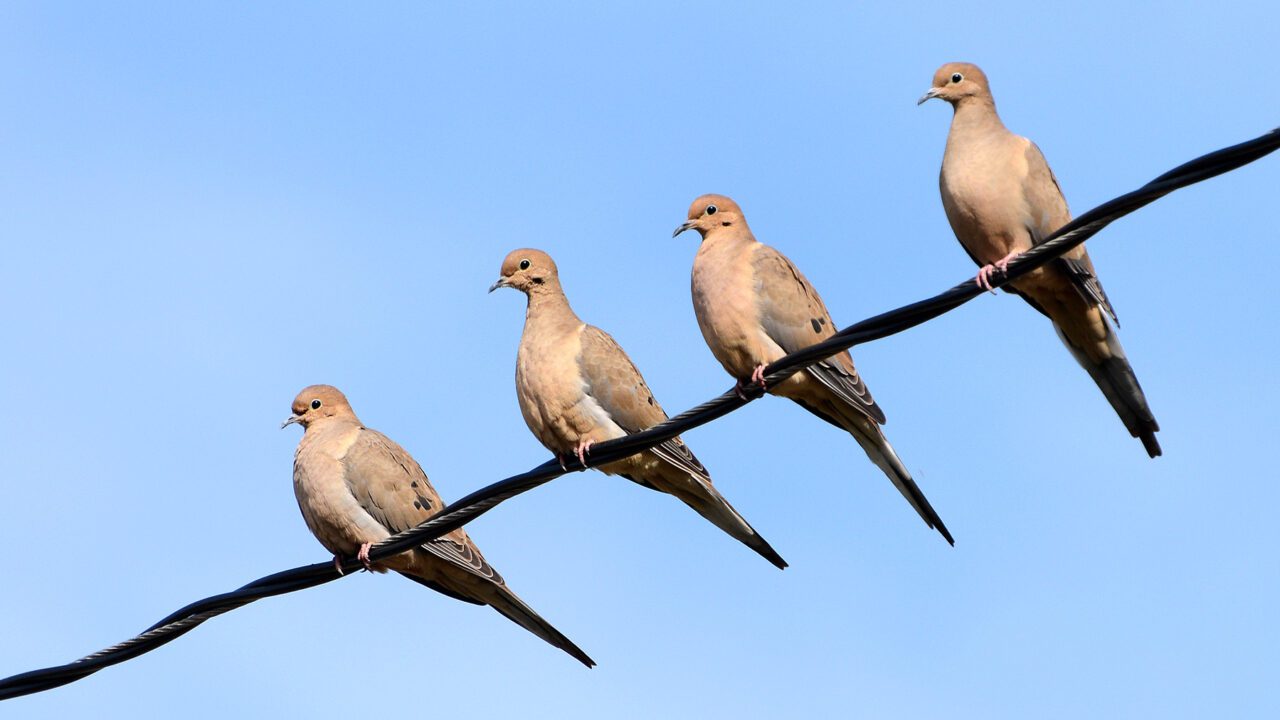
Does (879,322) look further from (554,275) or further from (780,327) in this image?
(554,275)

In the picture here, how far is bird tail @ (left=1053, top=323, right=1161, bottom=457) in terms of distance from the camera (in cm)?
647

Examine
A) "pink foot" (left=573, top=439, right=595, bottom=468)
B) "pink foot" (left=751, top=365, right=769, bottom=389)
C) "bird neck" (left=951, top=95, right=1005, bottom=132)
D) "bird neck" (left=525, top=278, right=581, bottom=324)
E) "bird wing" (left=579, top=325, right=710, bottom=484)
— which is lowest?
"pink foot" (left=751, top=365, right=769, bottom=389)

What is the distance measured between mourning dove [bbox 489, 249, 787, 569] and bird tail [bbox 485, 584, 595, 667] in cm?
72

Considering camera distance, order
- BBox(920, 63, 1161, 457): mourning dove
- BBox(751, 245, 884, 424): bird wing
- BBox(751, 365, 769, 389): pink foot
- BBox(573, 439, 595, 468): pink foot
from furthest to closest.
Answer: BBox(751, 245, 884, 424): bird wing
BBox(920, 63, 1161, 457): mourning dove
BBox(573, 439, 595, 468): pink foot
BBox(751, 365, 769, 389): pink foot

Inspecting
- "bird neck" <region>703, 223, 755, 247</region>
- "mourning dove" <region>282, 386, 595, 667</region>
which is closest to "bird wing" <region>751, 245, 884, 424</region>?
"bird neck" <region>703, 223, 755, 247</region>

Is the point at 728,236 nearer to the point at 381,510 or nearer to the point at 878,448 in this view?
the point at 878,448

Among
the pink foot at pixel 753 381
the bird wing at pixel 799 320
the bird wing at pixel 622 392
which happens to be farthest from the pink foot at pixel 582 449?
the bird wing at pixel 799 320

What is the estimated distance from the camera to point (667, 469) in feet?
23.4

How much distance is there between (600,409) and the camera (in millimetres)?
7156

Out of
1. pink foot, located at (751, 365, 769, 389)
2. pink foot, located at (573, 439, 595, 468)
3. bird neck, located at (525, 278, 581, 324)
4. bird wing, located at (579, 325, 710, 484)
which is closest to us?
pink foot, located at (751, 365, 769, 389)

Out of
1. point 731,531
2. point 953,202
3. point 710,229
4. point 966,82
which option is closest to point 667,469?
point 731,531

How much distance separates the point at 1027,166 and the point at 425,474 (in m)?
3.33

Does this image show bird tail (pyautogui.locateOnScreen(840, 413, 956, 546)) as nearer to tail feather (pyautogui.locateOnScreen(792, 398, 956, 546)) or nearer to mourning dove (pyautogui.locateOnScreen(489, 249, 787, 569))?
tail feather (pyautogui.locateOnScreen(792, 398, 956, 546))

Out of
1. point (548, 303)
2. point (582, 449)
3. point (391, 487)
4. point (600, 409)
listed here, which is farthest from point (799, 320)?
point (391, 487)
